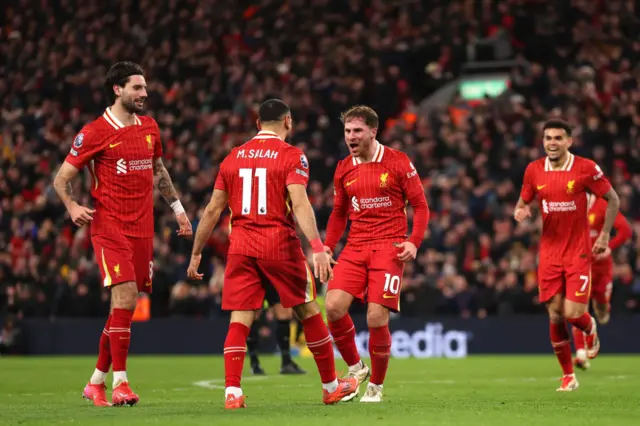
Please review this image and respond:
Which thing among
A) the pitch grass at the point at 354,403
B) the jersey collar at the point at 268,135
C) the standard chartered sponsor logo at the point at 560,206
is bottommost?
the pitch grass at the point at 354,403

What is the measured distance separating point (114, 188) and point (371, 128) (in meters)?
2.24

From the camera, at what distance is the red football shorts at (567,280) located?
1240 cm

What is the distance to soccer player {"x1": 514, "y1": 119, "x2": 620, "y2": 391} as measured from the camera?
12375mm

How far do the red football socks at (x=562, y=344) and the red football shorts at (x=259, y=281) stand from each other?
4043 mm

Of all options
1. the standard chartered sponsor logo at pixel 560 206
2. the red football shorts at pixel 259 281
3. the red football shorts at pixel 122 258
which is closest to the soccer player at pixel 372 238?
the red football shorts at pixel 259 281

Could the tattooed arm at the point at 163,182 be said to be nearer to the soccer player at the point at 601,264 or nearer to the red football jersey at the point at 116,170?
the red football jersey at the point at 116,170

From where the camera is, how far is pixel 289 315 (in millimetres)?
15242

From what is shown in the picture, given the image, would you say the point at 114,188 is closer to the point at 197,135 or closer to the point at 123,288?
the point at 123,288

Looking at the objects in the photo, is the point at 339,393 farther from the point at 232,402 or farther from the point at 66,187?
the point at 66,187

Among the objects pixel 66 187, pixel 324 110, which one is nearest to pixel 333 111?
pixel 324 110

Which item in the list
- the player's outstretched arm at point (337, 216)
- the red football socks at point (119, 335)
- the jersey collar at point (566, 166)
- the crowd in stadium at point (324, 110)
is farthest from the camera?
the crowd in stadium at point (324, 110)

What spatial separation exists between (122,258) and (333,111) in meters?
17.6

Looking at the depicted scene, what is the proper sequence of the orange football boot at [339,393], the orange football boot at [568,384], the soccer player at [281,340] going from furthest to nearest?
the soccer player at [281,340]
the orange football boot at [568,384]
the orange football boot at [339,393]

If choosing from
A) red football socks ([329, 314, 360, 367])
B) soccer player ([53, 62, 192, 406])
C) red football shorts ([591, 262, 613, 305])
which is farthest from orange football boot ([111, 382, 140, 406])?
red football shorts ([591, 262, 613, 305])
